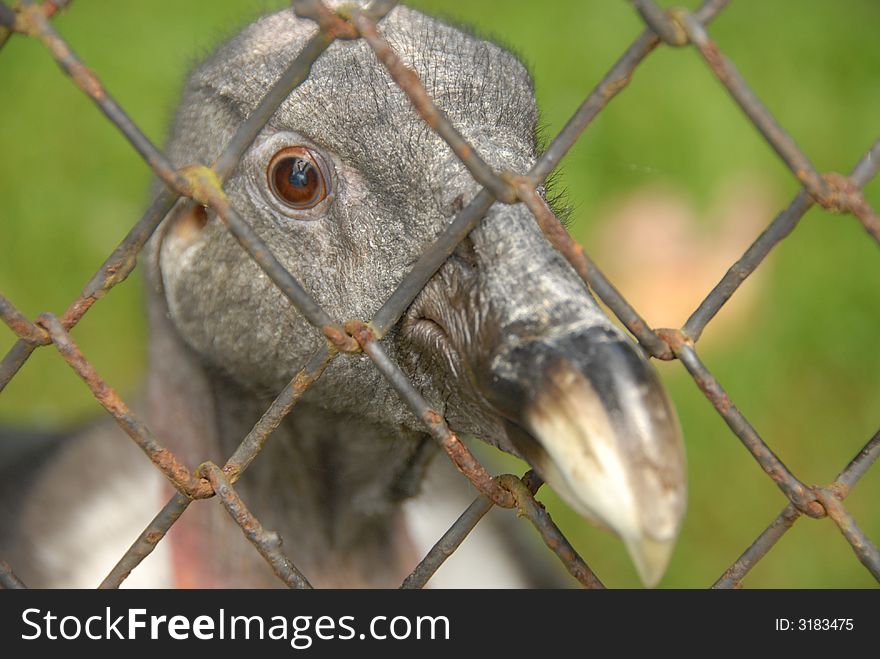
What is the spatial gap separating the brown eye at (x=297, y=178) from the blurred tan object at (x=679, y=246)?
2.26 meters

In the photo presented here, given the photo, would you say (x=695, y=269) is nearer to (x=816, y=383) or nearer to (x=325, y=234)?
(x=816, y=383)

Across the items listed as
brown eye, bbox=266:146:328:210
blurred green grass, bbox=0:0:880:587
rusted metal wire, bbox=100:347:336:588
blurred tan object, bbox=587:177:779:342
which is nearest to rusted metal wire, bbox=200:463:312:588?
rusted metal wire, bbox=100:347:336:588

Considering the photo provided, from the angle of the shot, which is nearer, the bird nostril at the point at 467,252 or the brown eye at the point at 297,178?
the bird nostril at the point at 467,252

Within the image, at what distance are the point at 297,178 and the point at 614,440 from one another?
32.2 inches

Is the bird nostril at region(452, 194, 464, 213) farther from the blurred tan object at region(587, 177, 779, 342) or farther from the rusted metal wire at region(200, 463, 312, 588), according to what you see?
the blurred tan object at region(587, 177, 779, 342)

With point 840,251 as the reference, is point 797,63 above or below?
above

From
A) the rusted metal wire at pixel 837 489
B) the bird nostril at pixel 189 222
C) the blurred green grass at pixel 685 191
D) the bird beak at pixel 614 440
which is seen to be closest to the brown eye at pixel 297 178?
the bird nostril at pixel 189 222

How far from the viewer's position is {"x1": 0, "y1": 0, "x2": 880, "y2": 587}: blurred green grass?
3.36 meters

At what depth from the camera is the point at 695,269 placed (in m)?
3.89

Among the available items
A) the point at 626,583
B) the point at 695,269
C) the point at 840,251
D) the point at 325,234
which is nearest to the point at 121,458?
the point at 325,234

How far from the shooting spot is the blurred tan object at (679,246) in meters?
Result: 3.78

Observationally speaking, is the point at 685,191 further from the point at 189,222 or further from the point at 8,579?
the point at 8,579

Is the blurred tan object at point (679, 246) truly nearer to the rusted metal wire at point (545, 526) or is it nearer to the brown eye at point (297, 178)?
the brown eye at point (297, 178)
